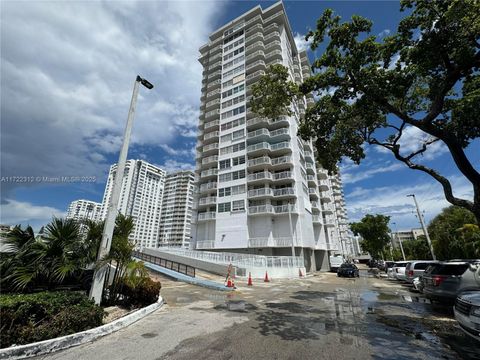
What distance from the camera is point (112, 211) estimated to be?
7.51 metres

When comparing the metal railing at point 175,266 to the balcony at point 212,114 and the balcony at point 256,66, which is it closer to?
the balcony at point 212,114

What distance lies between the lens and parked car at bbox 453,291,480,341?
4797mm

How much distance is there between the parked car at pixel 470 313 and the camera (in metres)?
4.80

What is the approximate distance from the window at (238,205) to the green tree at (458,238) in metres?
23.6

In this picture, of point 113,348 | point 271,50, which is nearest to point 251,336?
point 113,348

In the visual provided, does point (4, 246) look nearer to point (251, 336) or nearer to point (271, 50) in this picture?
point (251, 336)

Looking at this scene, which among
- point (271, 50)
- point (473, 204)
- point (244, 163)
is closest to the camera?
point (473, 204)

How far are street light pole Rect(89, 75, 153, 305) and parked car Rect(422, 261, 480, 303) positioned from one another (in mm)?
12138

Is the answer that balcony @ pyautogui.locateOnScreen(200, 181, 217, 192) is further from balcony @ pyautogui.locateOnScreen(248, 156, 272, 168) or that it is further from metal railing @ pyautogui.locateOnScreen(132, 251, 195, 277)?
metal railing @ pyautogui.locateOnScreen(132, 251, 195, 277)

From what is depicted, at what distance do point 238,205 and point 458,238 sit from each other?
24.8 metres

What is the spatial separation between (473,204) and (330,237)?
42374 mm

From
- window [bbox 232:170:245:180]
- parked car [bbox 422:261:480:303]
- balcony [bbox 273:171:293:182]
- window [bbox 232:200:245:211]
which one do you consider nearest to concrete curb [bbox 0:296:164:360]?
parked car [bbox 422:261:480:303]

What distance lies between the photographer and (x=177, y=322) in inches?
270

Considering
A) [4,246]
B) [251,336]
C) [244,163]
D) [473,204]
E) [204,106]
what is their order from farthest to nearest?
[204,106] < [244,163] < [4,246] < [473,204] < [251,336]
